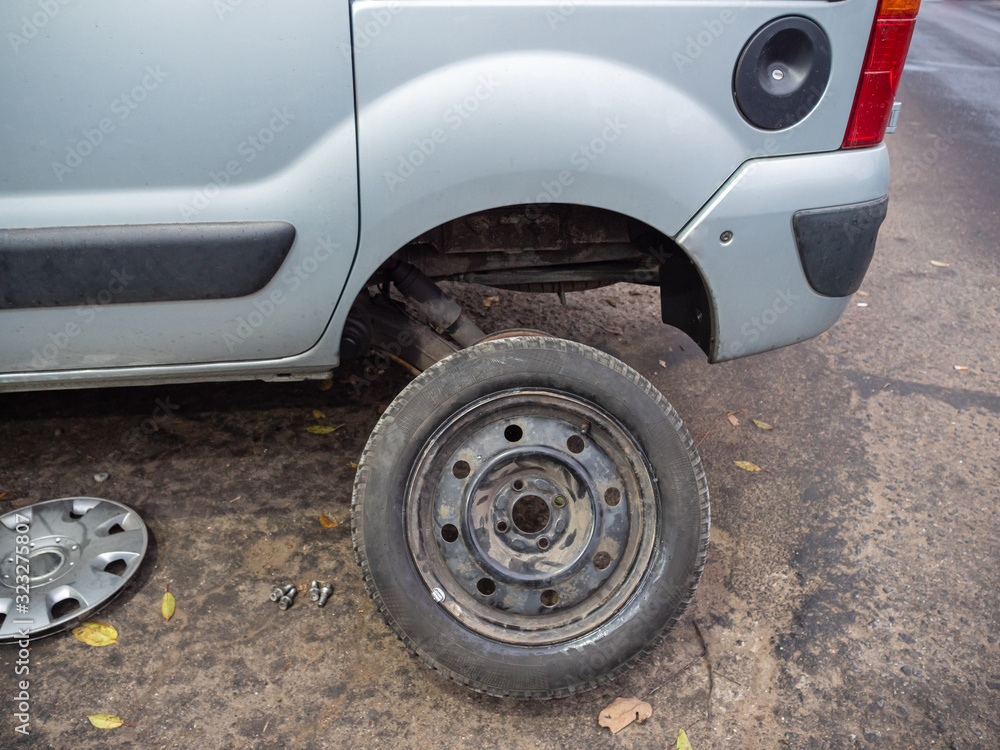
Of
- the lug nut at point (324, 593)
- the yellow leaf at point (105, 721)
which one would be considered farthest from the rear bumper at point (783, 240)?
the yellow leaf at point (105, 721)

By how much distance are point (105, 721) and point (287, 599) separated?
22.6 inches

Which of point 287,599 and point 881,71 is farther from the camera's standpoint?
point 287,599

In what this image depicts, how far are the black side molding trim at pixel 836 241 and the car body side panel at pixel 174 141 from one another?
127 cm

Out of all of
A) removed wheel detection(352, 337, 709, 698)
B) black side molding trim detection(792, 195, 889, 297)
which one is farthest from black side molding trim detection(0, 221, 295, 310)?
black side molding trim detection(792, 195, 889, 297)

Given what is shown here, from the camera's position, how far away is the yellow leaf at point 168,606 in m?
2.30

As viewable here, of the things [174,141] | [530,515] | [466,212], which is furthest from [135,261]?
[530,515]

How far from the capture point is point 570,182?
6.29ft

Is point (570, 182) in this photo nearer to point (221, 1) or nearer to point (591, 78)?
point (591, 78)

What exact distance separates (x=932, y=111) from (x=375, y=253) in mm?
7525

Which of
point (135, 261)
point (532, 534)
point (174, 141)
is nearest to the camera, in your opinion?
point (174, 141)

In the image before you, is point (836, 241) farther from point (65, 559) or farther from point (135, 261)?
point (65, 559)

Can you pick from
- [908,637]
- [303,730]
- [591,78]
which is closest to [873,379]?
[908,637]

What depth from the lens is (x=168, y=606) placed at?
232 cm

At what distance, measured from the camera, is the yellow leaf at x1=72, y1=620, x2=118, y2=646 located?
2.20m
